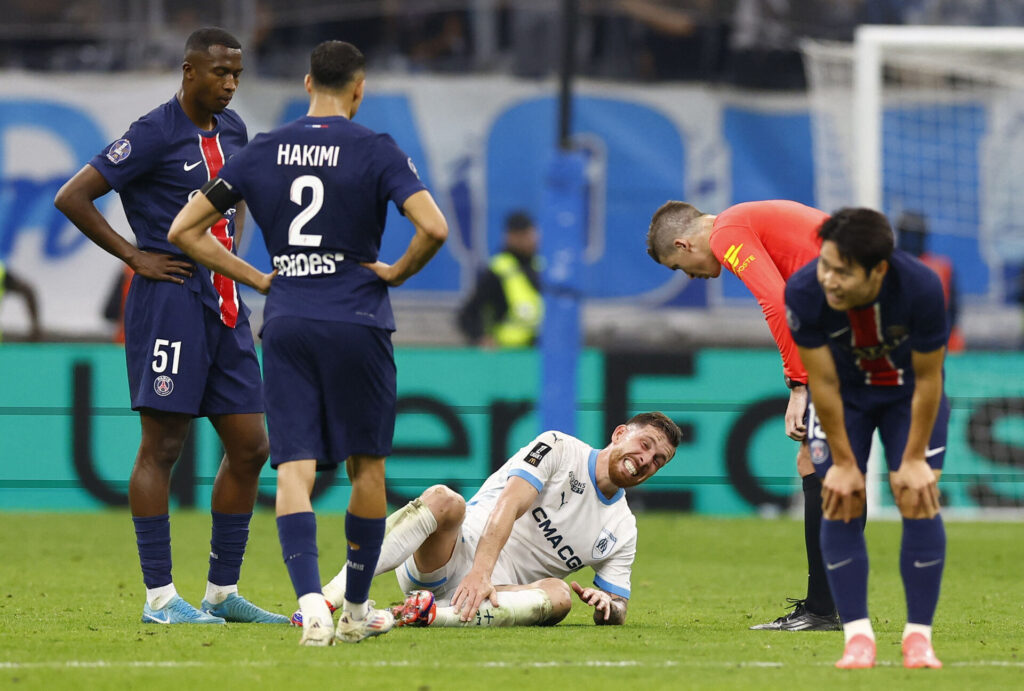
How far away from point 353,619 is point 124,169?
6.78 feet

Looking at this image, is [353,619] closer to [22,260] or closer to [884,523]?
[884,523]

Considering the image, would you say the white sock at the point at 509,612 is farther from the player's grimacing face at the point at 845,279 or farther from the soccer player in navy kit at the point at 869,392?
the player's grimacing face at the point at 845,279

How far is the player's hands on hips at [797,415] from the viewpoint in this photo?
239 inches

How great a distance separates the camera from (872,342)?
486 centimetres

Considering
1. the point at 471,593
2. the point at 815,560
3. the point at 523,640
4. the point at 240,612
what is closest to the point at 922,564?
the point at 815,560

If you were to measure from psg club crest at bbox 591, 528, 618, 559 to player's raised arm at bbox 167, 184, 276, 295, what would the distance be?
1898mm

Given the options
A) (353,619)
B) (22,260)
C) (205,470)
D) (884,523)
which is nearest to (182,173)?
(353,619)

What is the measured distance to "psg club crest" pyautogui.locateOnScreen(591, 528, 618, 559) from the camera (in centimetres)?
639

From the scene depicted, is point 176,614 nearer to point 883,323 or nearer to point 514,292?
point 883,323

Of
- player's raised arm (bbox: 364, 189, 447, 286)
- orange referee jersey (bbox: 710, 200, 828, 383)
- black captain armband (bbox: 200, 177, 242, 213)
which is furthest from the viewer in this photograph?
orange referee jersey (bbox: 710, 200, 828, 383)

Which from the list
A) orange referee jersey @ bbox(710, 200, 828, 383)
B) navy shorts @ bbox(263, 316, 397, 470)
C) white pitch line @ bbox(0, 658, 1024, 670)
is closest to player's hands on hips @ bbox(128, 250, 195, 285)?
navy shorts @ bbox(263, 316, 397, 470)

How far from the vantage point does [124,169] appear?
20.2ft

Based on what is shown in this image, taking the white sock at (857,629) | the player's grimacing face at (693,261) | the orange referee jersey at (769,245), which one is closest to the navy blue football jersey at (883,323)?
the white sock at (857,629)

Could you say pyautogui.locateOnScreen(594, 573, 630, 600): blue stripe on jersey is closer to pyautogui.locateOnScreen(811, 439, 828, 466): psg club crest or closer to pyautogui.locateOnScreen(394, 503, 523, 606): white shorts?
pyautogui.locateOnScreen(394, 503, 523, 606): white shorts
